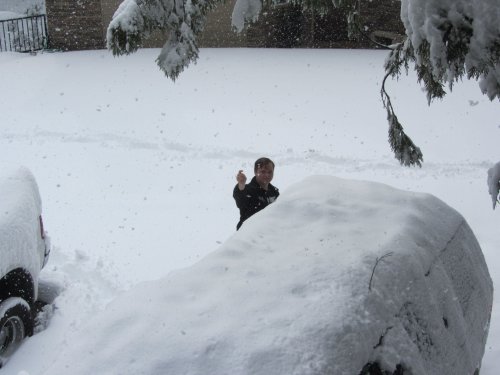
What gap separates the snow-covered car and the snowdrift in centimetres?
233

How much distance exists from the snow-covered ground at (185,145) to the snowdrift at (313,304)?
1618mm

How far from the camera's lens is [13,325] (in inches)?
182

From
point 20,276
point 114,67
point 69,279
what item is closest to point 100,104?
point 114,67

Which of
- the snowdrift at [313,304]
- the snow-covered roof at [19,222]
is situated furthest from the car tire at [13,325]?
the snowdrift at [313,304]

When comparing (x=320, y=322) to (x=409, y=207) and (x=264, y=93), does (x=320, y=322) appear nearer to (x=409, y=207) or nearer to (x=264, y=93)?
(x=409, y=207)

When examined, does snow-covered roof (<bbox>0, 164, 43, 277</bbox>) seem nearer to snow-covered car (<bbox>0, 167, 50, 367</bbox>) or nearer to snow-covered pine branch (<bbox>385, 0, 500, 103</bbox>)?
snow-covered car (<bbox>0, 167, 50, 367</bbox>)

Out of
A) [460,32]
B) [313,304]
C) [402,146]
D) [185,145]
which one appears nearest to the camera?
[313,304]

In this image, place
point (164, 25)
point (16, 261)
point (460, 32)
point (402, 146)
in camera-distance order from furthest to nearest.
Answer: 1. point (402, 146)
2. point (16, 261)
3. point (164, 25)
4. point (460, 32)

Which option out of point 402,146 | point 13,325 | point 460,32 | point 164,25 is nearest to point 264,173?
point 402,146

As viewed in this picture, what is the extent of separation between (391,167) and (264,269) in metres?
7.62

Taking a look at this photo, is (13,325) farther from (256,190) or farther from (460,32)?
(460,32)

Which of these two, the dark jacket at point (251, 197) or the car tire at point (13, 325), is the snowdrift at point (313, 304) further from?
the car tire at point (13, 325)

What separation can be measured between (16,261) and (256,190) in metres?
2.03

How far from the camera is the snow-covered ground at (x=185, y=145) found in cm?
673
